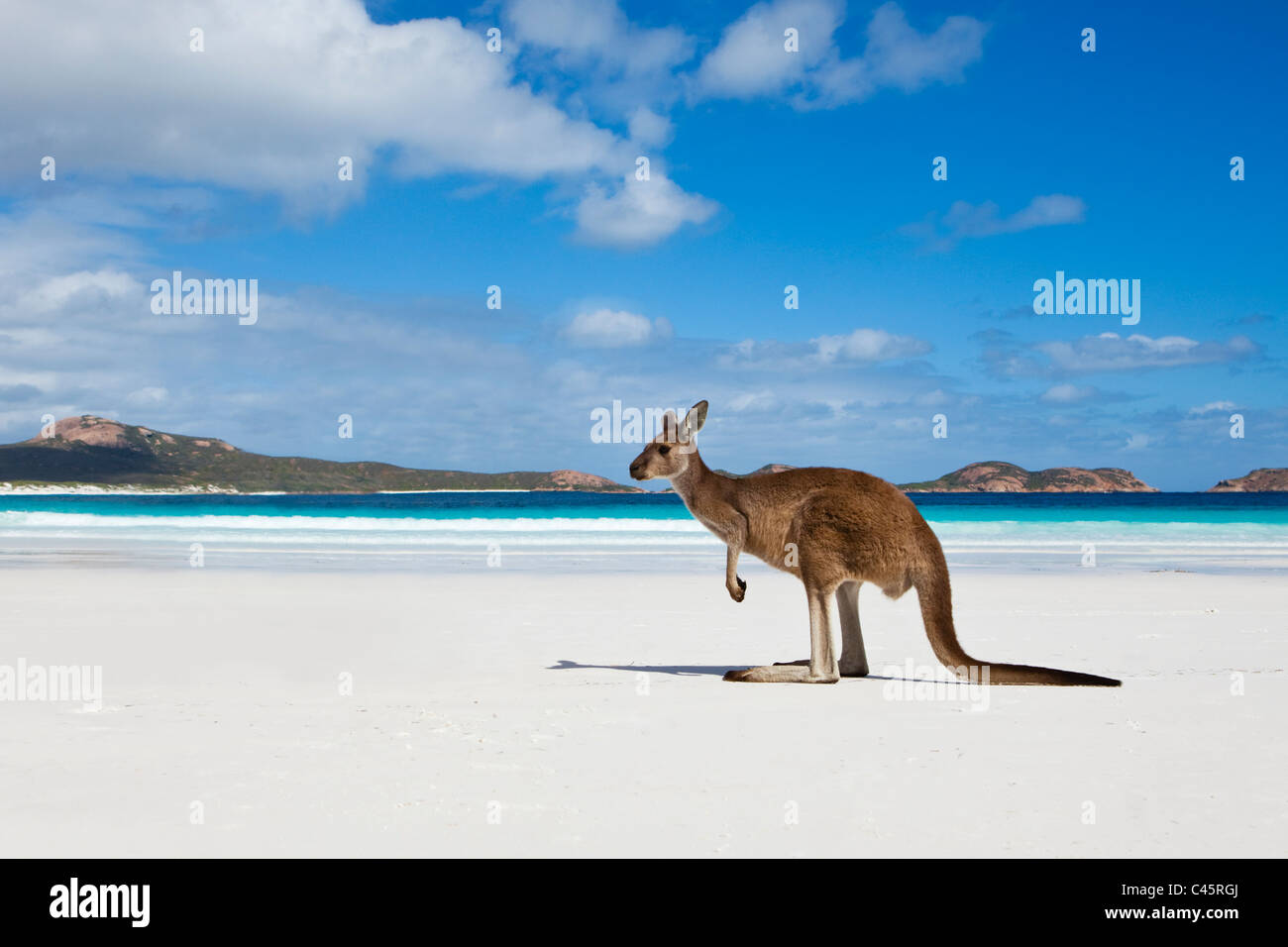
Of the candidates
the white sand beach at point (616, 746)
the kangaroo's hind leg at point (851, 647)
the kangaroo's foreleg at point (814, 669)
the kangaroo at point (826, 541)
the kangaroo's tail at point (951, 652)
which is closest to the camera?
the white sand beach at point (616, 746)

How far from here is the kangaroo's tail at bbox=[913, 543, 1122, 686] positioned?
6.31m

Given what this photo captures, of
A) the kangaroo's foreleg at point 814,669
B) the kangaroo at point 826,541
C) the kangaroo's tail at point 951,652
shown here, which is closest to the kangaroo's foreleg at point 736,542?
the kangaroo at point 826,541

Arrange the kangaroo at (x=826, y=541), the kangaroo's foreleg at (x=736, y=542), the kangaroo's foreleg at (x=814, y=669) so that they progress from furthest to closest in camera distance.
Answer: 1. the kangaroo's foreleg at (x=736, y=542)
2. the kangaroo's foreleg at (x=814, y=669)
3. the kangaroo at (x=826, y=541)

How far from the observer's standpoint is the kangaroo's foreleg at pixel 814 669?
264 inches

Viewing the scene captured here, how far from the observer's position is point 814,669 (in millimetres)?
6777

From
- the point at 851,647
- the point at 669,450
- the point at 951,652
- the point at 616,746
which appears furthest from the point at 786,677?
the point at 616,746

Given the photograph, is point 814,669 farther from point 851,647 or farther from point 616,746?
point 616,746

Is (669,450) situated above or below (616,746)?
above

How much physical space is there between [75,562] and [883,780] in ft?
58.7

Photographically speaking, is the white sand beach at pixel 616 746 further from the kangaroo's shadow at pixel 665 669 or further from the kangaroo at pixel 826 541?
the kangaroo at pixel 826 541

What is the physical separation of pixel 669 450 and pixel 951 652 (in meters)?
2.29

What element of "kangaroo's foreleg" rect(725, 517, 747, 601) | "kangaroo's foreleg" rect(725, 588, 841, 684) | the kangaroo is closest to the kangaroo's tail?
the kangaroo

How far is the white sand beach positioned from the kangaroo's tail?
0.14 meters

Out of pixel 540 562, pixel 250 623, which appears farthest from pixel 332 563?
pixel 250 623
